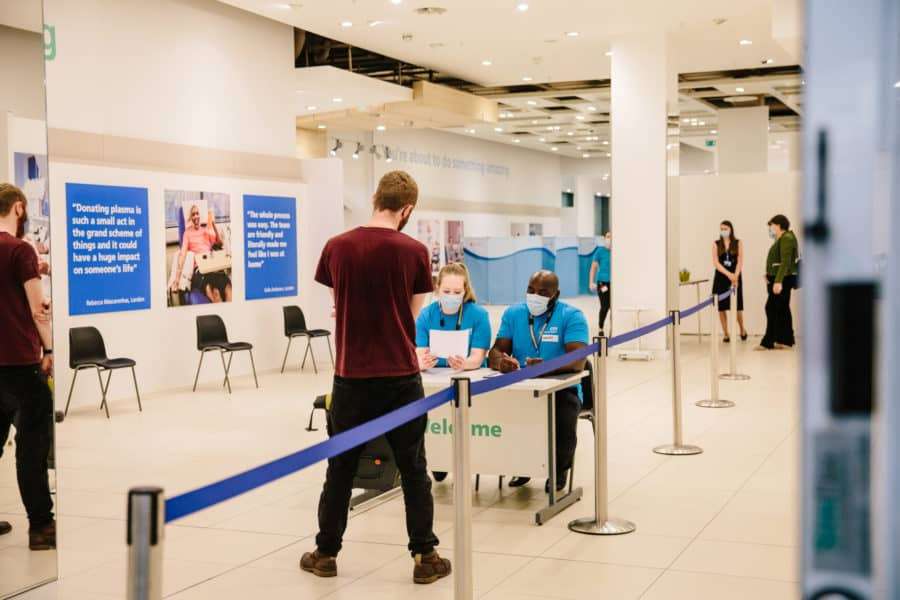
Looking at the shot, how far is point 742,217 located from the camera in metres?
14.9

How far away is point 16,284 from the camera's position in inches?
153

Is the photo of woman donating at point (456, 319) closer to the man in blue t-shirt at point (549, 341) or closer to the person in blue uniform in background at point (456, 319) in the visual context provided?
the person in blue uniform in background at point (456, 319)

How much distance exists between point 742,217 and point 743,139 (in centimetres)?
488

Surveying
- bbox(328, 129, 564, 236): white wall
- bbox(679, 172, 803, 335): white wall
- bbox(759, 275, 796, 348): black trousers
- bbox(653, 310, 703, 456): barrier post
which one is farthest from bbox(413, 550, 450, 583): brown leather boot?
bbox(328, 129, 564, 236): white wall

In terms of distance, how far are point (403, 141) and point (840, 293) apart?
2120 cm

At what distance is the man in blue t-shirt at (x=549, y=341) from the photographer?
549cm

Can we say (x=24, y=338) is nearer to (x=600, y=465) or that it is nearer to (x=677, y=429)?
(x=600, y=465)

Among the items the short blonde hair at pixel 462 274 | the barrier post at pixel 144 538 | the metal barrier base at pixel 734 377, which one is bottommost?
the metal barrier base at pixel 734 377

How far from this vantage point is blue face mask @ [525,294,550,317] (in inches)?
218

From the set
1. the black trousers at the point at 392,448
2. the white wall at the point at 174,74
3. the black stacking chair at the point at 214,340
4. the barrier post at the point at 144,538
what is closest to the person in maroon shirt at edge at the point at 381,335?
the black trousers at the point at 392,448

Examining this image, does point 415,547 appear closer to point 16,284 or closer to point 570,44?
point 16,284

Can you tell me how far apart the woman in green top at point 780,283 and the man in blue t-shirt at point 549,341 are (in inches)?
312

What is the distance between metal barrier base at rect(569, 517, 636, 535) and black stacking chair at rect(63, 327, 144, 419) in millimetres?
4847

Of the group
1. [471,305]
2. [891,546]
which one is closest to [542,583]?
[471,305]
